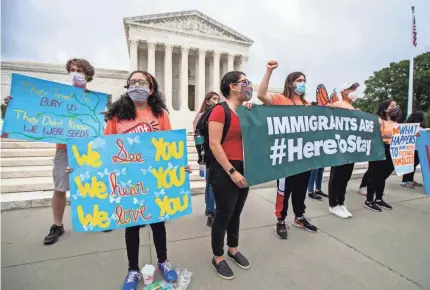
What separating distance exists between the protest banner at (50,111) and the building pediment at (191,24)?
28010 millimetres

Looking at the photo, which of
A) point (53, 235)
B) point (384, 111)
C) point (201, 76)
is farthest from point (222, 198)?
point (201, 76)

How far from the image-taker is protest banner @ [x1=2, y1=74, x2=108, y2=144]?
8.27 ft

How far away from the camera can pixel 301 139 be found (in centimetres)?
263

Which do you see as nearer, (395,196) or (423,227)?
(423,227)

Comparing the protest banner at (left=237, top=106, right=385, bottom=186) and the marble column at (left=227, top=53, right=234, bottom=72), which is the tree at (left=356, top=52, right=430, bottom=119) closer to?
the marble column at (left=227, top=53, right=234, bottom=72)

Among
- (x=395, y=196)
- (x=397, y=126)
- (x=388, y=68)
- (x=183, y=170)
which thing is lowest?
(x=395, y=196)

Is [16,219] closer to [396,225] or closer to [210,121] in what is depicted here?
[210,121]

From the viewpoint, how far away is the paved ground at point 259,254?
6.44 ft

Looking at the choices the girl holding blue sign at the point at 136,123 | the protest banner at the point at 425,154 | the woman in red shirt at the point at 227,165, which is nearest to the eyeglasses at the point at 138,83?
the girl holding blue sign at the point at 136,123

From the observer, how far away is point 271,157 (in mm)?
2320

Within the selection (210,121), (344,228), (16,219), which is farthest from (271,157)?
(16,219)

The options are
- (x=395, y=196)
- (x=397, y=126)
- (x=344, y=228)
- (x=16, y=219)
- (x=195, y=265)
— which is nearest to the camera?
(x=195, y=265)

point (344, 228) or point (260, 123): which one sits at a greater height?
point (260, 123)

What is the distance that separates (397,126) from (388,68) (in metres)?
45.5
